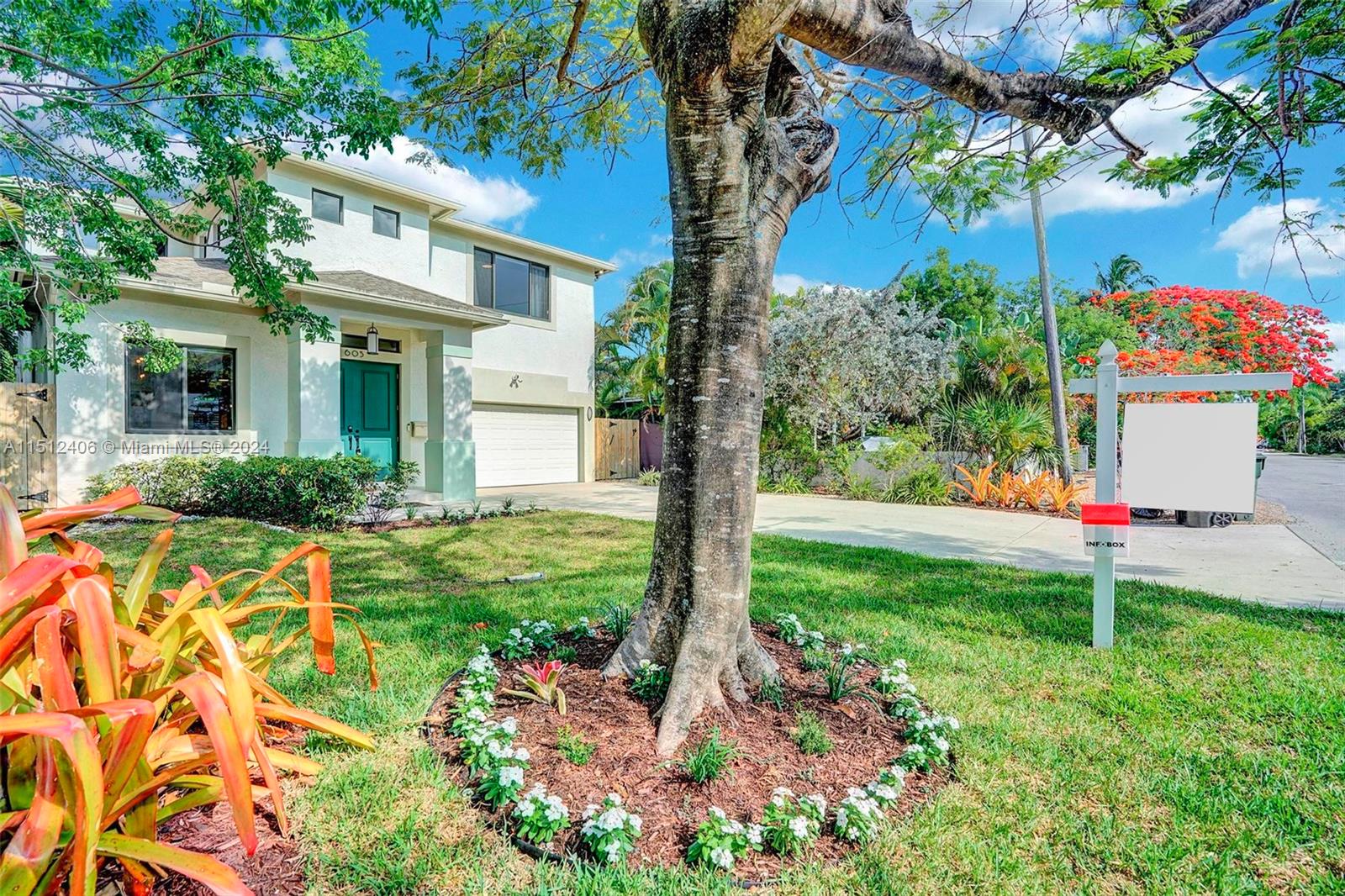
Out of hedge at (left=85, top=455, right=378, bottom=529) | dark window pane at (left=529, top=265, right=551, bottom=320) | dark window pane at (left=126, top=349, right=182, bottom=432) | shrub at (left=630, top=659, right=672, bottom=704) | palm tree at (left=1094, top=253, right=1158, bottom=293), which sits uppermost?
palm tree at (left=1094, top=253, right=1158, bottom=293)

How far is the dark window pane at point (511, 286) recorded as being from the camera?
584 inches

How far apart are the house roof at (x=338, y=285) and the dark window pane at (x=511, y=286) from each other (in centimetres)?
249

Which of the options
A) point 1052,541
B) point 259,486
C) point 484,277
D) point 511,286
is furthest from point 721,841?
point 511,286

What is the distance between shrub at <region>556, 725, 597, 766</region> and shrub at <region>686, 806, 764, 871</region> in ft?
1.80

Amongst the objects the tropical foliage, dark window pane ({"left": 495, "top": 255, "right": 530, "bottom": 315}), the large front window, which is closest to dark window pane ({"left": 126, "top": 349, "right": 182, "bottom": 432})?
the large front window

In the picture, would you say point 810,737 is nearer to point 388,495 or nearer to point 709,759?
point 709,759

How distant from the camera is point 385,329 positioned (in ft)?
40.5

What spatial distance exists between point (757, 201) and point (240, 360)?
35.0 ft

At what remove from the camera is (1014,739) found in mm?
2789

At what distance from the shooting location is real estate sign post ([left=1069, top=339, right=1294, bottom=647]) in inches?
138

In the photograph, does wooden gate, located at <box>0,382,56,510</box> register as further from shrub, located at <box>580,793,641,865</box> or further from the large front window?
shrub, located at <box>580,793,641,865</box>

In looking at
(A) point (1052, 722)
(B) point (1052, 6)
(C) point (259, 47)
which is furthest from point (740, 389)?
(C) point (259, 47)

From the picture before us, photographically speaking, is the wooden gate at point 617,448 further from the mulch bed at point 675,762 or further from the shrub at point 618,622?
the mulch bed at point 675,762

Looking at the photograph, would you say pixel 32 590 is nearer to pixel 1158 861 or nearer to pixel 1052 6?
pixel 1158 861
